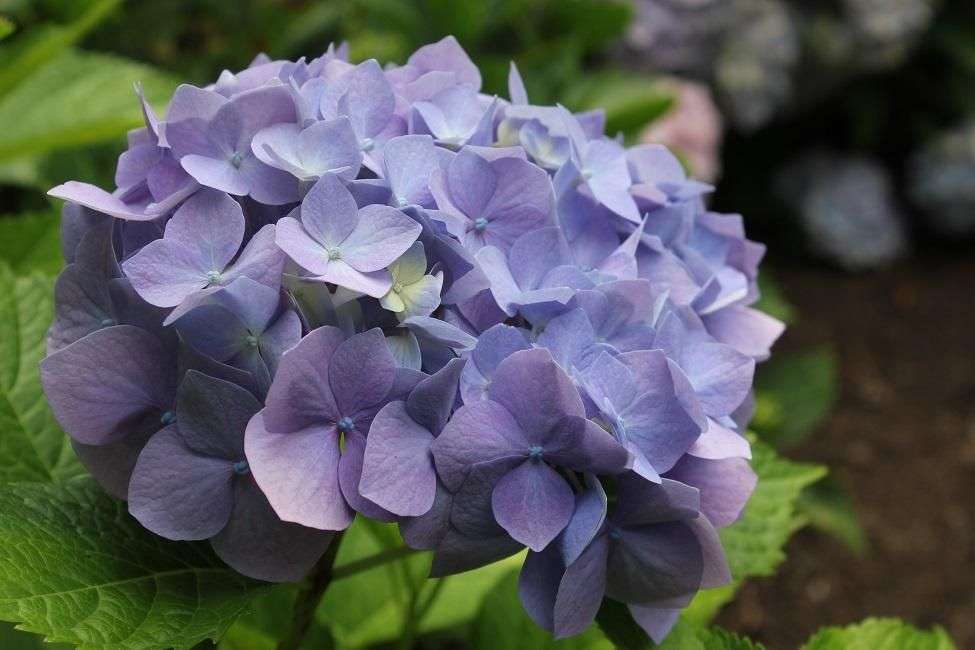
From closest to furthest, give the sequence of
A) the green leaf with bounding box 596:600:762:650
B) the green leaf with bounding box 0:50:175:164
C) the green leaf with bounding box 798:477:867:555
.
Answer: the green leaf with bounding box 596:600:762:650 < the green leaf with bounding box 0:50:175:164 < the green leaf with bounding box 798:477:867:555

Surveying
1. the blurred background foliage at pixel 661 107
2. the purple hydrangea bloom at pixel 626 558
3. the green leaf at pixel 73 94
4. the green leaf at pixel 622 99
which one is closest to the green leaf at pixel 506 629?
the blurred background foliage at pixel 661 107

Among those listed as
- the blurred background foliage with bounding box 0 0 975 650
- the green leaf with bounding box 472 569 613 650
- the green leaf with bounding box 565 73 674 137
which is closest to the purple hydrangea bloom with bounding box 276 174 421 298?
the blurred background foliage with bounding box 0 0 975 650

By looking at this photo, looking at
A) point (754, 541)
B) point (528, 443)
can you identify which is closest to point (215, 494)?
point (528, 443)

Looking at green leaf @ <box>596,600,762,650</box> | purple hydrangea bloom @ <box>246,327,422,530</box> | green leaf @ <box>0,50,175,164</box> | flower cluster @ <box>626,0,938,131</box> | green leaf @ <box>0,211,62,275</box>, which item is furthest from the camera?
flower cluster @ <box>626,0,938,131</box>

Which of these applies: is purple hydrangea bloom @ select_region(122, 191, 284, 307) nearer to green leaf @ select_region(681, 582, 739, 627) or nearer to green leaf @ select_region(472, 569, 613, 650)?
green leaf @ select_region(472, 569, 613, 650)

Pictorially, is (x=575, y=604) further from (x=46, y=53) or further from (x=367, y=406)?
(x=46, y=53)

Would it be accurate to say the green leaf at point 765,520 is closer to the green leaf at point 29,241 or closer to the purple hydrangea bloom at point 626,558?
the purple hydrangea bloom at point 626,558

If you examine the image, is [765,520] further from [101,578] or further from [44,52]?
[44,52]
